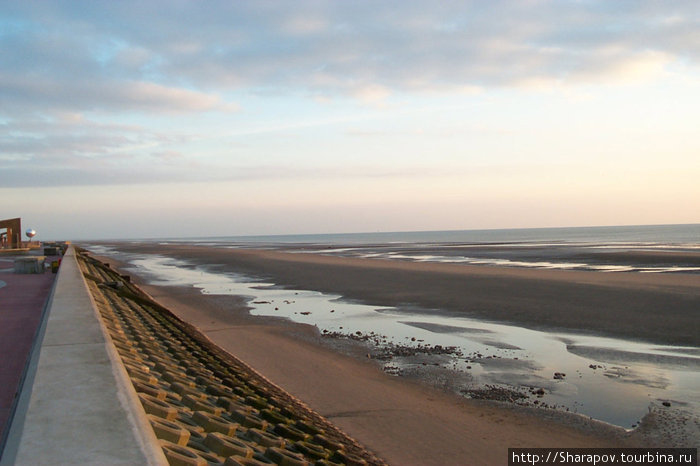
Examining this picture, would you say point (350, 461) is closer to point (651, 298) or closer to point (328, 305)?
point (328, 305)

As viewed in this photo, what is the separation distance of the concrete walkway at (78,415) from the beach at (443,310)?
152 inches

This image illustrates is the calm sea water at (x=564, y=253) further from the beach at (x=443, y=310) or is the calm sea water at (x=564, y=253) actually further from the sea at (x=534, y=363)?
the sea at (x=534, y=363)

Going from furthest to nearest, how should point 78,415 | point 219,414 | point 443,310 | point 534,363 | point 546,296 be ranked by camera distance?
point 546,296
point 443,310
point 534,363
point 219,414
point 78,415

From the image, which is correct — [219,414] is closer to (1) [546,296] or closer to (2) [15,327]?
(2) [15,327]

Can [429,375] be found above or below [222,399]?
below

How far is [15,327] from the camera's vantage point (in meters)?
10.1

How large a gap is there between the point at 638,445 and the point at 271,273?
30.1 m

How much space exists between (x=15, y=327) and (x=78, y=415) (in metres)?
8.14

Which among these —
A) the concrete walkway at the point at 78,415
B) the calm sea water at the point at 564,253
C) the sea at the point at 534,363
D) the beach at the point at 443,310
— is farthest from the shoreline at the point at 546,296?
the concrete walkway at the point at 78,415

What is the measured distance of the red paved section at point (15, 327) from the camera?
5968mm

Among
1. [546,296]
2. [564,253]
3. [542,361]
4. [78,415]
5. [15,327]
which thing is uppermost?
[78,415]

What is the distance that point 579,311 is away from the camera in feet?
58.0

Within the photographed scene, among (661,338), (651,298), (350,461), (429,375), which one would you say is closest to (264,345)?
(429,375)

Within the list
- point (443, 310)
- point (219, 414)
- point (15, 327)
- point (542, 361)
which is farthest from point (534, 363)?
point (15, 327)
